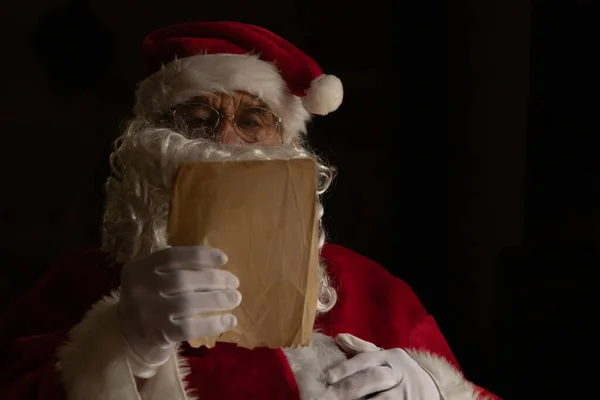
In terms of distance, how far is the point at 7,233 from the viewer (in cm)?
170

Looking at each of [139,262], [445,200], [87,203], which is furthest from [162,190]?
[445,200]

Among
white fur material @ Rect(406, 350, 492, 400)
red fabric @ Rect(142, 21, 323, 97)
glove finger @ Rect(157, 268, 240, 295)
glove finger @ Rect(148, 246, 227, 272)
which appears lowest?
white fur material @ Rect(406, 350, 492, 400)

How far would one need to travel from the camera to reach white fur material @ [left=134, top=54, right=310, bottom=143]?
1.23 metres

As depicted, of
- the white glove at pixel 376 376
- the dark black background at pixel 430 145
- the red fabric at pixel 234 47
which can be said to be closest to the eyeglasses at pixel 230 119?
the red fabric at pixel 234 47

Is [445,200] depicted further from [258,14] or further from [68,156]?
[68,156]

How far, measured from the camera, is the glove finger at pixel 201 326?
2.64ft

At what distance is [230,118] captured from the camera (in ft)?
3.95

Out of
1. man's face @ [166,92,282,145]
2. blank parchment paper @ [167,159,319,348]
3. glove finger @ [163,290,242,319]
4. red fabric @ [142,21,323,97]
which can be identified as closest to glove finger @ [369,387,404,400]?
blank parchment paper @ [167,159,319,348]

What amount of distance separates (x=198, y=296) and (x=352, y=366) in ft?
1.07

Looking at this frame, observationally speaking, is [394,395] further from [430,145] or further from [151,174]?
A: [430,145]

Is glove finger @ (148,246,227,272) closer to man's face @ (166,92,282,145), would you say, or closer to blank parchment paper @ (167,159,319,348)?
blank parchment paper @ (167,159,319,348)

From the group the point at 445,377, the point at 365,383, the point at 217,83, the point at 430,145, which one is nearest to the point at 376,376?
the point at 365,383

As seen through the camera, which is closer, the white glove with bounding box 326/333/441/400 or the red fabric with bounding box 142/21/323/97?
the white glove with bounding box 326/333/441/400

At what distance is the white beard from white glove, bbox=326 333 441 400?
0.56 ft
